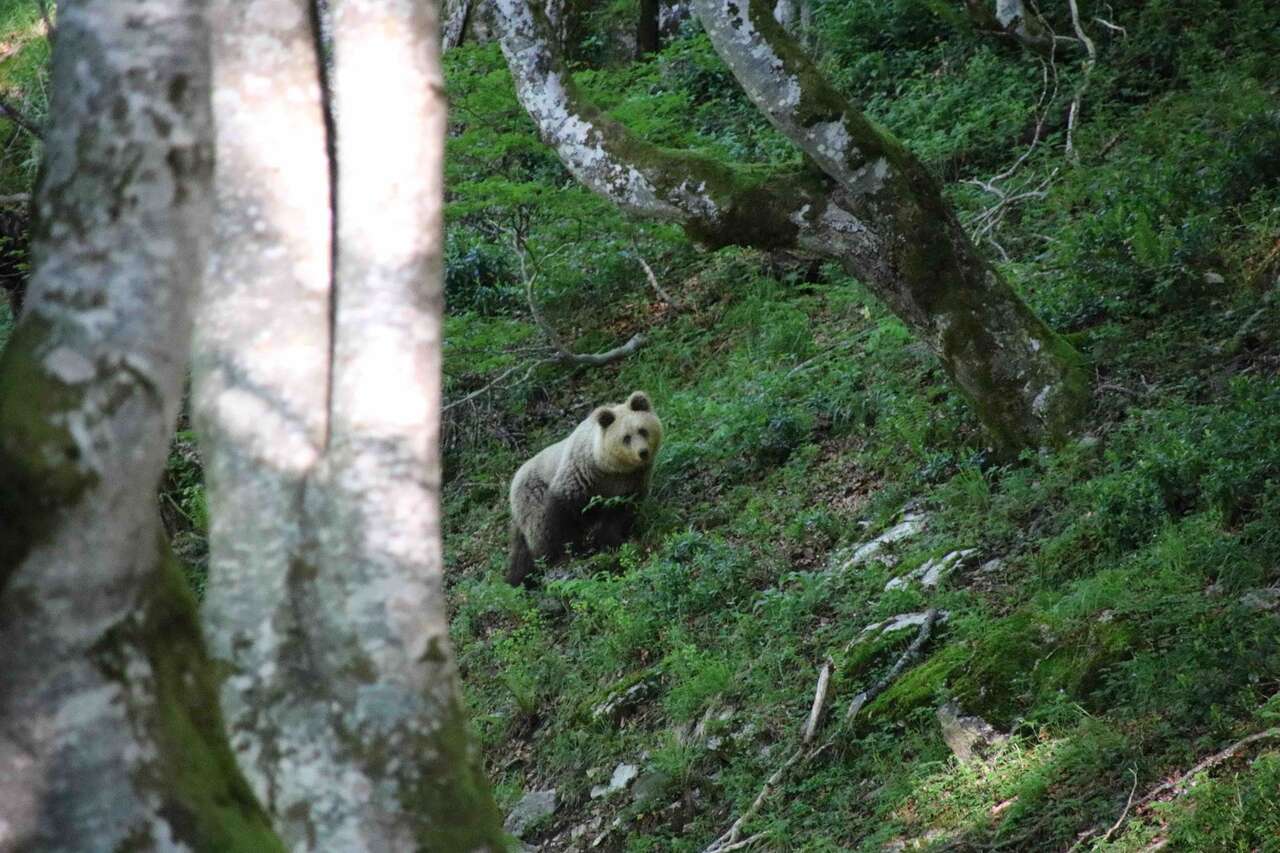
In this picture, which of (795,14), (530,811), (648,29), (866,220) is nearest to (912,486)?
(866,220)

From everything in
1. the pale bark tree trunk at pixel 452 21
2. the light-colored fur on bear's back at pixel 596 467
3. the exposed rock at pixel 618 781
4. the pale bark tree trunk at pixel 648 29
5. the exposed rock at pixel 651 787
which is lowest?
the exposed rock at pixel 618 781

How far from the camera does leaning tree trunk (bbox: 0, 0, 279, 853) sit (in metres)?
2.38

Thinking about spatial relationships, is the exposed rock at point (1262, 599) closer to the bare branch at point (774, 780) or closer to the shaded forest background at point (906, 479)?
the shaded forest background at point (906, 479)

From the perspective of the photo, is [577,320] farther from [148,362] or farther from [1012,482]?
[148,362]

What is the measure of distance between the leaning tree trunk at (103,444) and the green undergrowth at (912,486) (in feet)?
11.3

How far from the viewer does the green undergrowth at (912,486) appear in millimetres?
5859

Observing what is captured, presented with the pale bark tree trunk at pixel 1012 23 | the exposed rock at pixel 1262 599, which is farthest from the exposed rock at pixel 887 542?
the pale bark tree trunk at pixel 1012 23

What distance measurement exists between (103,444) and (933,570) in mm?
6038

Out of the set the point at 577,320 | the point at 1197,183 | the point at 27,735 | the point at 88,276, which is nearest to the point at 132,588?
the point at 27,735

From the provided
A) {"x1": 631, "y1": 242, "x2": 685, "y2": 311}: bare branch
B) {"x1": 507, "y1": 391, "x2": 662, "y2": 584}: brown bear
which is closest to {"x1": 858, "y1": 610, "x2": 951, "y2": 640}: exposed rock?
{"x1": 507, "y1": 391, "x2": 662, "y2": 584}: brown bear

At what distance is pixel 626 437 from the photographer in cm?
1139

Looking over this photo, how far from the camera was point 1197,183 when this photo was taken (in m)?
9.95

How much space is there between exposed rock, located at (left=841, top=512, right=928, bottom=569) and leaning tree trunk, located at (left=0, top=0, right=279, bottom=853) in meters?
6.24

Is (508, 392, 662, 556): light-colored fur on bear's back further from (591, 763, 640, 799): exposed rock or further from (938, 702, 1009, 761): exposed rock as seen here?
(938, 702, 1009, 761): exposed rock
